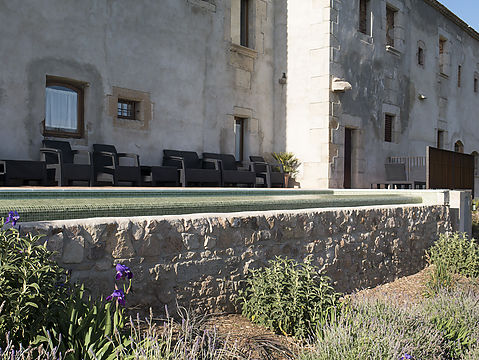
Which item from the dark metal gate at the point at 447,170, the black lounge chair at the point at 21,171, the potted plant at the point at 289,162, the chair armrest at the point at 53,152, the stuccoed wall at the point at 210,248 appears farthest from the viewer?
the potted plant at the point at 289,162

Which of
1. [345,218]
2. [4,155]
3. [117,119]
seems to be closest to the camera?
[345,218]

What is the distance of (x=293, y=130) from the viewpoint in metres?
13.2

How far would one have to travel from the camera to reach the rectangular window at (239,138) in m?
13.0

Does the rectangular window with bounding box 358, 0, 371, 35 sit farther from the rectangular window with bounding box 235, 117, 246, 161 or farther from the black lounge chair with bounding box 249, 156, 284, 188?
the black lounge chair with bounding box 249, 156, 284, 188

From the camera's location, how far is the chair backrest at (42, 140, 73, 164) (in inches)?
338

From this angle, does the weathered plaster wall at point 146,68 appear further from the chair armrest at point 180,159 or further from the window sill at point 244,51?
the chair armrest at point 180,159

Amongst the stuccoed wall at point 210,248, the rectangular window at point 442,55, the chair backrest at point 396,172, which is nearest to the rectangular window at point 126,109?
the stuccoed wall at point 210,248

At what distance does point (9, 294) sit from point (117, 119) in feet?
26.3

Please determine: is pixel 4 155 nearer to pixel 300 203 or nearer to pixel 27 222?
pixel 300 203

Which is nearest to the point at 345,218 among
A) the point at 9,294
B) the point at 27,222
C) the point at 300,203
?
the point at 300,203

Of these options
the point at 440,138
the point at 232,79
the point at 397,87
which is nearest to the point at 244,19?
the point at 232,79

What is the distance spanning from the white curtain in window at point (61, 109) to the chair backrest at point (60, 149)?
0.69 metres

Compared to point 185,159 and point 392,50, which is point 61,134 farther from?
point 392,50

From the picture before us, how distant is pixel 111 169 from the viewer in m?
8.90
